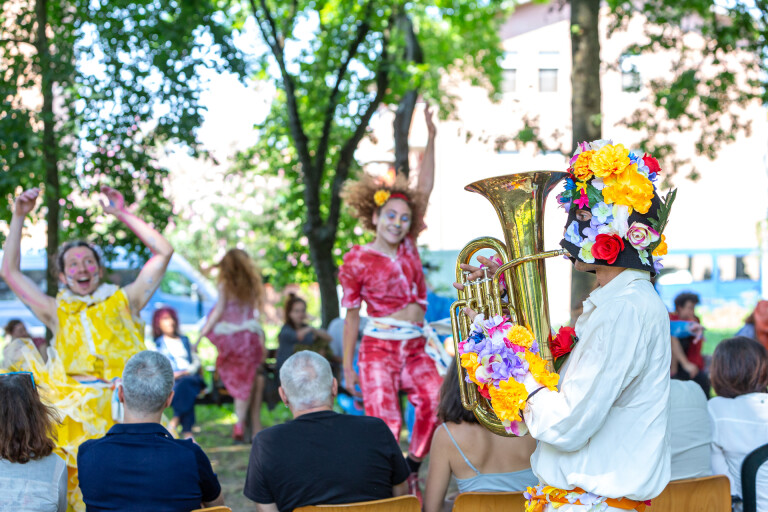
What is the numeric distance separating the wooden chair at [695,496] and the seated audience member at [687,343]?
14.4ft

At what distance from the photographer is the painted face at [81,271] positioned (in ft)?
14.7

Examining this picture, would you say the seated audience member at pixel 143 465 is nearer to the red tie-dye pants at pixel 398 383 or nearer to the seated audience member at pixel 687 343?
the red tie-dye pants at pixel 398 383

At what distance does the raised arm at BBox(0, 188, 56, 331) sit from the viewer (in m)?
4.21

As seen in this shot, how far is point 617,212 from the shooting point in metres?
2.52

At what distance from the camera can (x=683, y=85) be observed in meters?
9.35

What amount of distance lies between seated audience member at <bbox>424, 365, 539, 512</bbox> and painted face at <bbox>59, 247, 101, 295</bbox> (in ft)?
7.45

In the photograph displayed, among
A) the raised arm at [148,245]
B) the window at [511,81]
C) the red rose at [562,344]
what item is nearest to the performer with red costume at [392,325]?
the raised arm at [148,245]

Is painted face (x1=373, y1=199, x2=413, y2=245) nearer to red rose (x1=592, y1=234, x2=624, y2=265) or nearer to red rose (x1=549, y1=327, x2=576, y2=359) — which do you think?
red rose (x1=549, y1=327, x2=576, y2=359)

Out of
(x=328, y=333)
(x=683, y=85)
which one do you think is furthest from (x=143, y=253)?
(x=683, y=85)

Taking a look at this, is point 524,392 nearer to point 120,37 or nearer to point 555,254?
point 555,254

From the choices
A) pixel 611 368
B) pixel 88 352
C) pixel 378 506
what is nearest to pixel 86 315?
pixel 88 352

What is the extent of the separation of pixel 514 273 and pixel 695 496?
3.67 feet

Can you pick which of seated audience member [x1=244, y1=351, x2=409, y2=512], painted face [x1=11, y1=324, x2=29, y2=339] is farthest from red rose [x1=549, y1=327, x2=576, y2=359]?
painted face [x1=11, y1=324, x2=29, y2=339]

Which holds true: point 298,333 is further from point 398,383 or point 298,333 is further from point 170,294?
point 170,294
